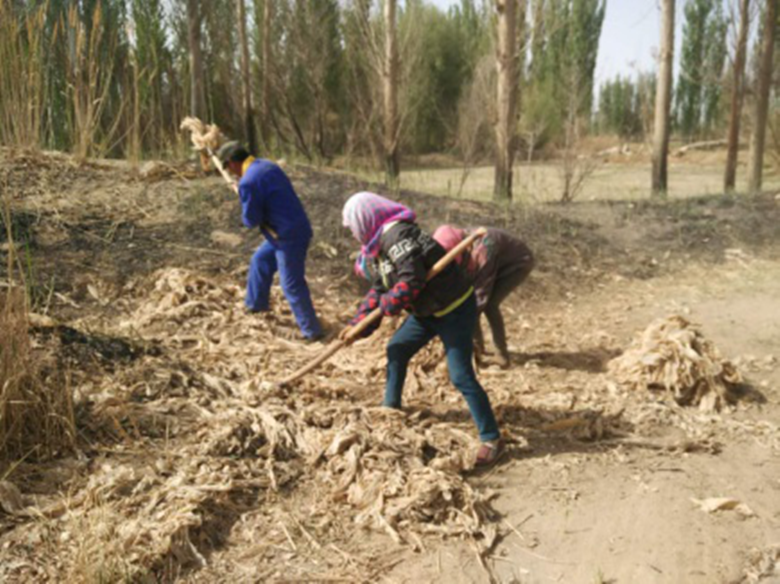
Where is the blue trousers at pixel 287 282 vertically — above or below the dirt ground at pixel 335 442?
above

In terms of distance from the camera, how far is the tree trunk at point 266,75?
45.5ft

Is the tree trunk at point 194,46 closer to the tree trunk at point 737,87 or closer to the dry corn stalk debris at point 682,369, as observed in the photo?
the dry corn stalk debris at point 682,369

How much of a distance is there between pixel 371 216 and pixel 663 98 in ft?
25.6

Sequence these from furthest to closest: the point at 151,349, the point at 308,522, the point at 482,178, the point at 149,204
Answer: the point at 482,178
the point at 149,204
the point at 151,349
the point at 308,522

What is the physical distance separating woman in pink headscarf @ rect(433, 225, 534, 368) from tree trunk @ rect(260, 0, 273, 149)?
9852 millimetres

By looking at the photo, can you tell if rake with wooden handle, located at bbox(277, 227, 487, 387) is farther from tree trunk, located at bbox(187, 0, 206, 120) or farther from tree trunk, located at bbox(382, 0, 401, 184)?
tree trunk, located at bbox(382, 0, 401, 184)

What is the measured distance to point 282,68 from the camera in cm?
1546

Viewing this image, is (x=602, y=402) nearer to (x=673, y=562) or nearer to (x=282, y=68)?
(x=673, y=562)

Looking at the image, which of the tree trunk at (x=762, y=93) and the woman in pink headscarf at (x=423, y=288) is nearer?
the woman in pink headscarf at (x=423, y=288)

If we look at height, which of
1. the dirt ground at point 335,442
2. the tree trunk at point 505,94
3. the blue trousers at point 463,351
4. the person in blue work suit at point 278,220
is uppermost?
the tree trunk at point 505,94

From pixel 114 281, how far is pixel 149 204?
5.04 feet

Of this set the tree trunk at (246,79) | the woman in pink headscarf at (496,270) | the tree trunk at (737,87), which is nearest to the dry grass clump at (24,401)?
the woman in pink headscarf at (496,270)

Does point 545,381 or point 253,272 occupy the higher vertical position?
point 253,272

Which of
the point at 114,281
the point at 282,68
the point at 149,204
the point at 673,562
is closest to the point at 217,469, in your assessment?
the point at 673,562
